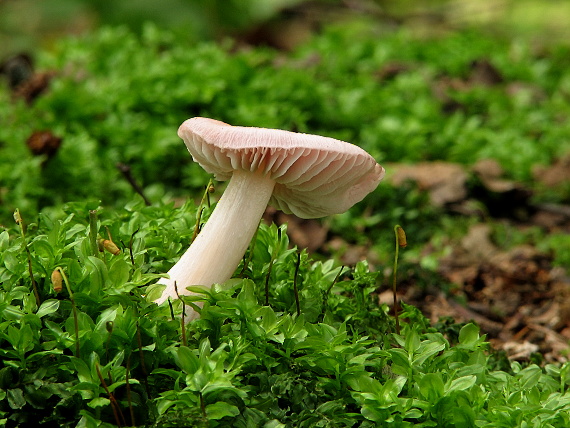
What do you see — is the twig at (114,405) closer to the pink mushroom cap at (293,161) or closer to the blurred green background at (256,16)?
the pink mushroom cap at (293,161)

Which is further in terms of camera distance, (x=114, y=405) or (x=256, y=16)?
(x=256, y=16)

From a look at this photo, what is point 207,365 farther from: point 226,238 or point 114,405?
point 226,238

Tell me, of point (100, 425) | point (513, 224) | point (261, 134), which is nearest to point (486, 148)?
point (513, 224)

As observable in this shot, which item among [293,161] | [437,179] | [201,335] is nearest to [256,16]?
[437,179]

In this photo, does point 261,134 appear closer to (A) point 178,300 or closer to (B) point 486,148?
(A) point 178,300

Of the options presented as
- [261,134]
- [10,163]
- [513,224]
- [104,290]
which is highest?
[261,134]

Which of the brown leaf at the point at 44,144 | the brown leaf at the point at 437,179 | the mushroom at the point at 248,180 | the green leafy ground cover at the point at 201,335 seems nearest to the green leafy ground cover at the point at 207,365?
the green leafy ground cover at the point at 201,335

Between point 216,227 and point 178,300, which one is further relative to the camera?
point 216,227

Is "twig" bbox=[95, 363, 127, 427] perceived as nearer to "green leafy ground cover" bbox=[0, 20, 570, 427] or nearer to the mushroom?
"green leafy ground cover" bbox=[0, 20, 570, 427]
